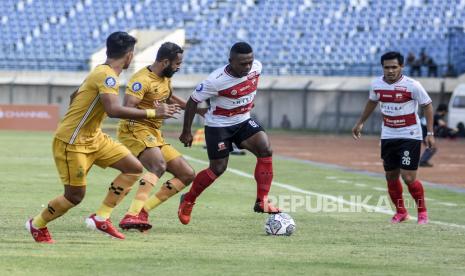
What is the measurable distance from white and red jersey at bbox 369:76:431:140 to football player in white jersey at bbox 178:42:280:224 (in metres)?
1.91

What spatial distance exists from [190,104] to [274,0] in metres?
43.9

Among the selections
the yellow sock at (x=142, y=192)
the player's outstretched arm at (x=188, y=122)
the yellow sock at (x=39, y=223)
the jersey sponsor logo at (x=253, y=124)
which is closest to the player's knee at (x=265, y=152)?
the jersey sponsor logo at (x=253, y=124)

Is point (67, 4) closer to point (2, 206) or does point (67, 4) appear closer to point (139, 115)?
point (2, 206)

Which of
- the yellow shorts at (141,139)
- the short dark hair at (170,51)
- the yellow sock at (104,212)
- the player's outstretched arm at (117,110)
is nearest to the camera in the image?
the player's outstretched arm at (117,110)

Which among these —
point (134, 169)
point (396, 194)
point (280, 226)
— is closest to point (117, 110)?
point (134, 169)

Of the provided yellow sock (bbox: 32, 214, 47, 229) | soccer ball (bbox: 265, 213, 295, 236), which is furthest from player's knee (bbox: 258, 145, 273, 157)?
yellow sock (bbox: 32, 214, 47, 229)

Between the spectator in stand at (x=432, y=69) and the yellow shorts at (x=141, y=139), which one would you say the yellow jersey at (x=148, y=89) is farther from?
the spectator in stand at (x=432, y=69)

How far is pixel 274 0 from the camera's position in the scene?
2192 inches

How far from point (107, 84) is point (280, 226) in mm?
2458

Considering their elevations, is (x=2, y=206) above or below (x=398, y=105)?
below

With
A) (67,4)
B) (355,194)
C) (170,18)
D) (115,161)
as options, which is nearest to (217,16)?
(170,18)

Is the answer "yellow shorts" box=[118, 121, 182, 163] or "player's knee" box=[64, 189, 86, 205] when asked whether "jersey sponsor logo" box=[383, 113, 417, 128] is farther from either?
"player's knee" box=[64, 189, 86, 205]

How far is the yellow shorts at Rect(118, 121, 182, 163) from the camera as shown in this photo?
11922mm

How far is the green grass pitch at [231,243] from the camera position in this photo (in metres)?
8.79
